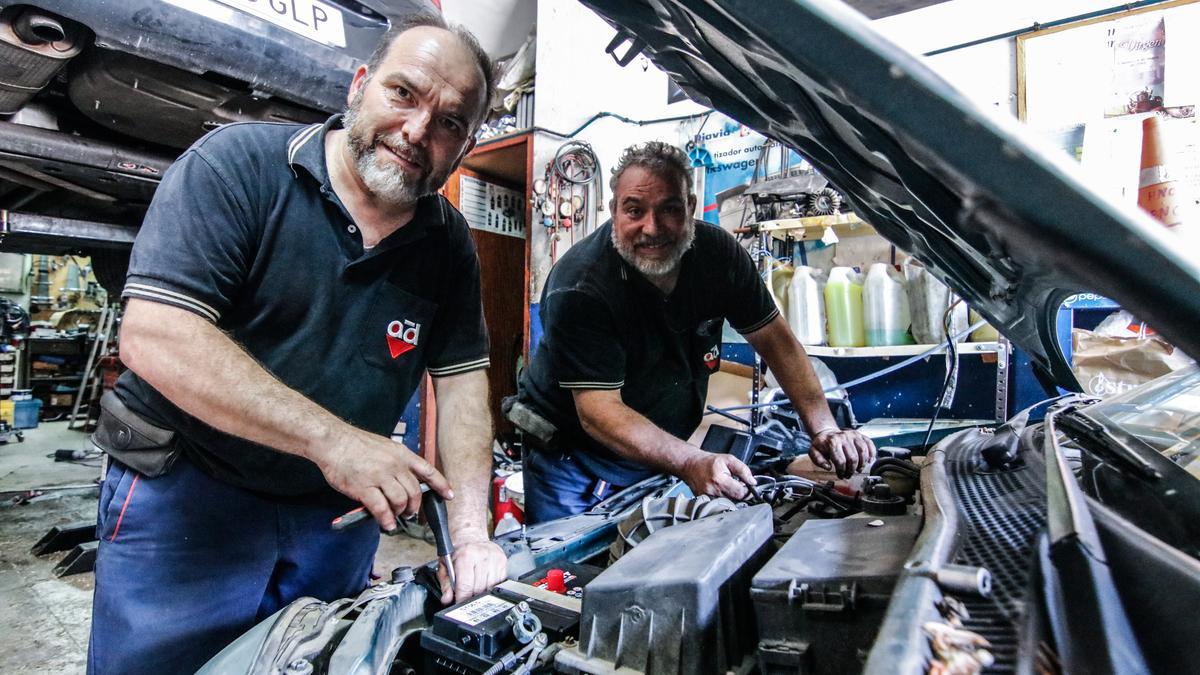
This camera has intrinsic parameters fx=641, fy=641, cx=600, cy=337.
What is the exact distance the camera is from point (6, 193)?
2.57 metres

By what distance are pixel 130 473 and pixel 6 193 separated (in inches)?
83.5

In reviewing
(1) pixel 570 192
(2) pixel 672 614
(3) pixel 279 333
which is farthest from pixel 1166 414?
(1) pixel 570 192

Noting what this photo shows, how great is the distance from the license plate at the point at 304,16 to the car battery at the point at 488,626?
1.70m

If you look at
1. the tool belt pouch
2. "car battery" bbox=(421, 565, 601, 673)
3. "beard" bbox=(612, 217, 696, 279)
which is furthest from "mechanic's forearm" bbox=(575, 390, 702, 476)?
the tool belt pouch

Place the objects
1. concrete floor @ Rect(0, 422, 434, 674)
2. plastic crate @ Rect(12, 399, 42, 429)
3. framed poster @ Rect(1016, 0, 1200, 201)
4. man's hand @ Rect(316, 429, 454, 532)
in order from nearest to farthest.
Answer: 1. man's hand @ Rect(316, 429, 454, 532)
2. concrete floor @ Rect(0, 422, 434, 674)
3. framed poster @ Rect(1016, 0, 1200, 201)
4. plastic crate @ Rect(12, 399, 42, 429)

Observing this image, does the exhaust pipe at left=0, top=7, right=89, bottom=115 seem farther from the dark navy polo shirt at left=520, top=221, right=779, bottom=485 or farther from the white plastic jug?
the white plastic jug

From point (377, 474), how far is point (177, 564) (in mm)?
627

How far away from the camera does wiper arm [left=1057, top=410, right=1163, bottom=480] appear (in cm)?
73

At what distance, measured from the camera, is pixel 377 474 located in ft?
3.15

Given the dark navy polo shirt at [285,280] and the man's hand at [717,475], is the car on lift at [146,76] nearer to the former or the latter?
the dark navy polo shirt at [285,280]

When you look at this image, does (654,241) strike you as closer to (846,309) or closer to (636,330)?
(636,330)

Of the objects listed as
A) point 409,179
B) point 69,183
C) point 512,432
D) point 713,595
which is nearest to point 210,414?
point 409,179

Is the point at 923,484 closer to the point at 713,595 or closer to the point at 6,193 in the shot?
the point at 713,595

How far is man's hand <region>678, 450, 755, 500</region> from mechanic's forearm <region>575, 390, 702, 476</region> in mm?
38
